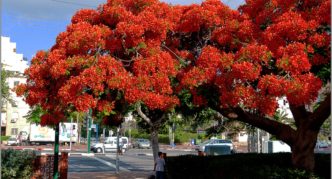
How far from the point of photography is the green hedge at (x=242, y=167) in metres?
11.8

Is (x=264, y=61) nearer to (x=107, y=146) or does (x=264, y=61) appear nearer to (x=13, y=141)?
(x=107, y=146)

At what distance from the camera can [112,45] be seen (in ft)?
37.9

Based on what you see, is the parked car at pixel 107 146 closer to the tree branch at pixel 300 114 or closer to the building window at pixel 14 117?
the tree branch at pixel 300 114

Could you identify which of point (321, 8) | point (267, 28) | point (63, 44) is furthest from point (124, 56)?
point (321, 8)

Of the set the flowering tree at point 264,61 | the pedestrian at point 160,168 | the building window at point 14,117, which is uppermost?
the building window at point 14,117

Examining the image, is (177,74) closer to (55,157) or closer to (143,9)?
(143,9)

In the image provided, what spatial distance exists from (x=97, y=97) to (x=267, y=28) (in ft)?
13.3

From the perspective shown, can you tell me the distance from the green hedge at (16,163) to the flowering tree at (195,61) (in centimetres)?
274

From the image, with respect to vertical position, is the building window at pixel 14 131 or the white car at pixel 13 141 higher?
the building window at pixel 14 131

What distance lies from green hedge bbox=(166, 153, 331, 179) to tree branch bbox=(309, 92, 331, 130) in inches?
47.2

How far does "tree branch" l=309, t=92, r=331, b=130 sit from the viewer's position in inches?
425

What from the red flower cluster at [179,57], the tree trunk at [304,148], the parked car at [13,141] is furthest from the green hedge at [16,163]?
the parked car at [13,141]

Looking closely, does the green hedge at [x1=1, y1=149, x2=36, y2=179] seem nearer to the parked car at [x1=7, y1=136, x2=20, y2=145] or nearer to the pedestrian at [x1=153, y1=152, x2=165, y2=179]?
the pedestrian at [x1=153, y1=152, x2=165, y2=179]

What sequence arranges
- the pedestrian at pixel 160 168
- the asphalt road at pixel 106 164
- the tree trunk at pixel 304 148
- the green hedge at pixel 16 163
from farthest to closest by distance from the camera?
1. the asphalt road at pixel 106 164
2. the pedestrian at pixel 160 168
3. the green hedge at pixel 16 163
4. the tree trunk at pixel 304 148
